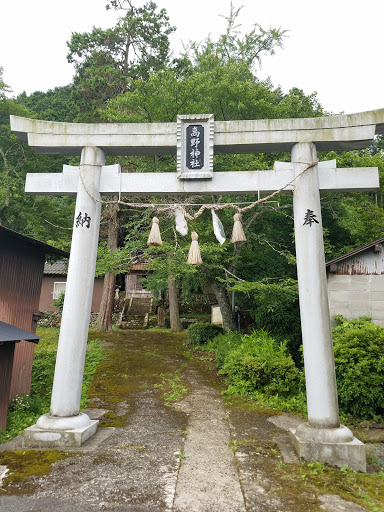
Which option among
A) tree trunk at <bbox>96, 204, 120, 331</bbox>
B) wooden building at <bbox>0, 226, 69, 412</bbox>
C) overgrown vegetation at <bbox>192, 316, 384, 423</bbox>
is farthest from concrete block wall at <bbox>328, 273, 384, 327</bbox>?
tree trunk at <bbox>96, 204, 120, 331</bbox>

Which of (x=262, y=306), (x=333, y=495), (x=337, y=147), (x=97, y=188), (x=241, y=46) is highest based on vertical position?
(x=241, y=46)

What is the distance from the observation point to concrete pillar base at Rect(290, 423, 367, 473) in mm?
5246

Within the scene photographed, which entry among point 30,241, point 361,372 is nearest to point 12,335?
point 30,241

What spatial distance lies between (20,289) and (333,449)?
8.47 meters

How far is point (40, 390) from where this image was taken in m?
10.8

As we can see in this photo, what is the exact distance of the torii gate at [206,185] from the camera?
582 centimetres

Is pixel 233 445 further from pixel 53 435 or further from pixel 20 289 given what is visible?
pixel 20 289

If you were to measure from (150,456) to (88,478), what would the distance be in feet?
3.61

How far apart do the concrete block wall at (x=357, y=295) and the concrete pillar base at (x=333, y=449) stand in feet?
23.0

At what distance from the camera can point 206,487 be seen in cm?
446

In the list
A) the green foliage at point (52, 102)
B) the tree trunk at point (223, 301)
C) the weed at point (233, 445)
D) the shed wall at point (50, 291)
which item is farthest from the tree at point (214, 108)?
the green foliage at point (52, 102)

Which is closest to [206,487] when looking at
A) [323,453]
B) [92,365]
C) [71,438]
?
[323,453]

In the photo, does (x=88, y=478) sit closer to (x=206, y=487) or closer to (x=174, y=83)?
(x=206, y=487)

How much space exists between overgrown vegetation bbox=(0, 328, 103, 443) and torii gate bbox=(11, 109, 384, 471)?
7.66 feet
